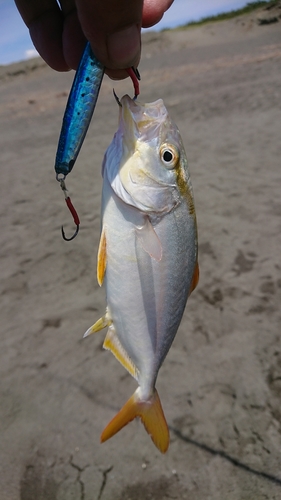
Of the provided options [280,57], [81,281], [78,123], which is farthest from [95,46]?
[280,57]

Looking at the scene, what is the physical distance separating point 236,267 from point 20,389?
2.43 meters

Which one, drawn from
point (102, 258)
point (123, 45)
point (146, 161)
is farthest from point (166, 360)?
point (123, 45)

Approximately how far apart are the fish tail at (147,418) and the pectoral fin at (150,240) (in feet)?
1.98

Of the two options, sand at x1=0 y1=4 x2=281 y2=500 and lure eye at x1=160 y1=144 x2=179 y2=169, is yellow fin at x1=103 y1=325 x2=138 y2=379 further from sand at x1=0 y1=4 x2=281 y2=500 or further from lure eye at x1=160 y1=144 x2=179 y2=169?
sand at x1=0 y1=4 x2=281 y2=500

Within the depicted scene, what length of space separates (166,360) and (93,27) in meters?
2.62

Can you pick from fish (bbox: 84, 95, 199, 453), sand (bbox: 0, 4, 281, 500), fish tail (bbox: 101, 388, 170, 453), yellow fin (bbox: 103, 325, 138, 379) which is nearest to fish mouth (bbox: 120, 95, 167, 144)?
fish (bbox: 84, 95, 199, 453)

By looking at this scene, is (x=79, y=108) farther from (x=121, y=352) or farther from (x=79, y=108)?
(x=121, y=352)

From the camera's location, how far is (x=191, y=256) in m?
1.51

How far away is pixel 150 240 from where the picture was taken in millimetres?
1434

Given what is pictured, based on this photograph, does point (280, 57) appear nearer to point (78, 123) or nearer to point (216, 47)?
point (216, 47)

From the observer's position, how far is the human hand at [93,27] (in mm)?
1223

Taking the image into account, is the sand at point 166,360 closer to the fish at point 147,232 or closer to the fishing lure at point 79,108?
the fish at point 147,232

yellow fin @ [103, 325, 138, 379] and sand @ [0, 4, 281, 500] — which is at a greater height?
yellow fin @ [103, 325, 138, 379]

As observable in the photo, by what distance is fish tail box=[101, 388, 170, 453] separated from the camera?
5.16ft
